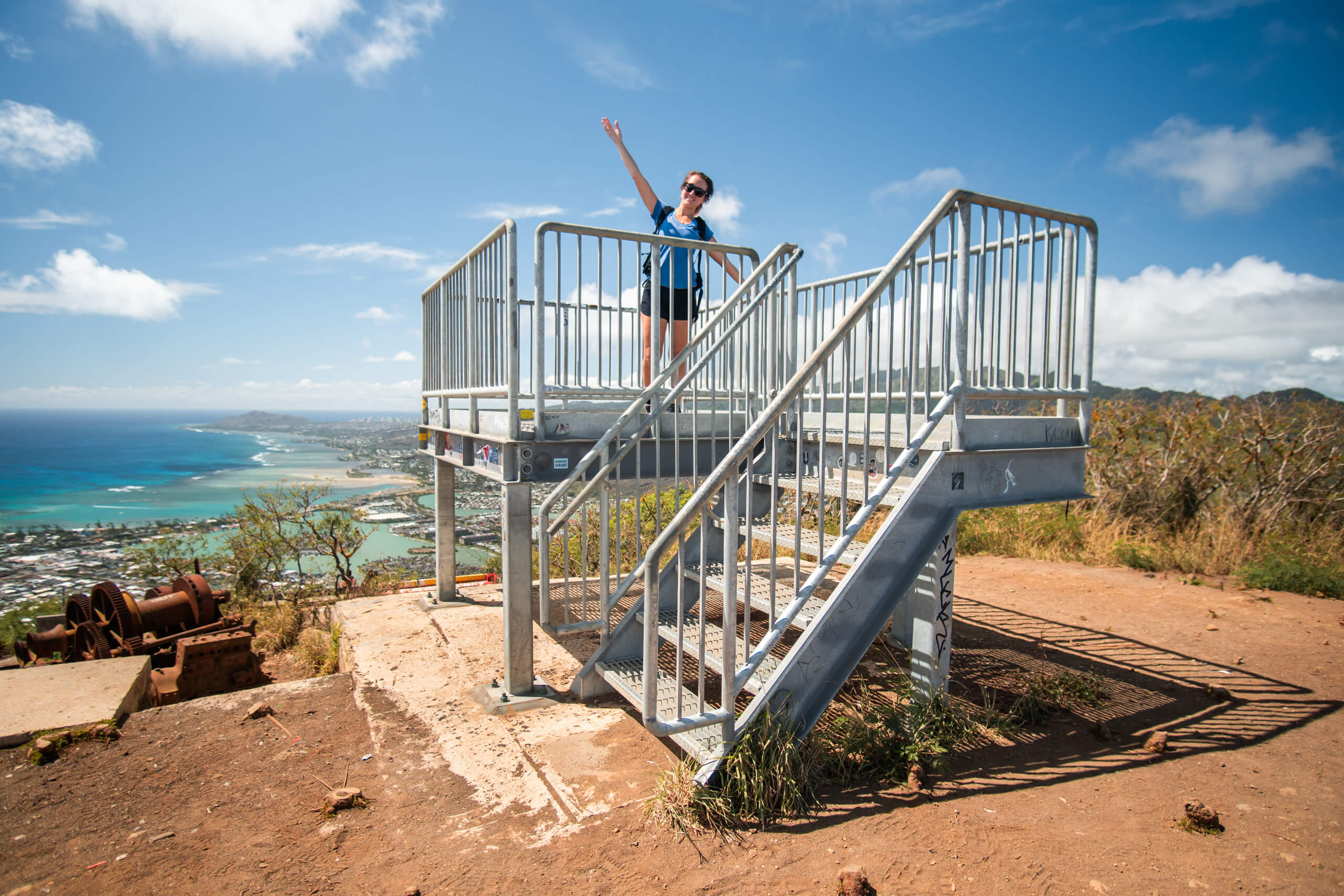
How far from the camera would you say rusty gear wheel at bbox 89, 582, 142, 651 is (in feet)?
18.5

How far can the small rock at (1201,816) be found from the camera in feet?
9.18

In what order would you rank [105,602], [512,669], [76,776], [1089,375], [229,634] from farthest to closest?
[105,602], [229,634], [512,669], [1089,375], [76,776]

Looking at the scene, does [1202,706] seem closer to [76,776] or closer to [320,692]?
[320,692]

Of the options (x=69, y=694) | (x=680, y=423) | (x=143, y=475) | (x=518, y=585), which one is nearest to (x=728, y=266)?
(x=680, y=423)

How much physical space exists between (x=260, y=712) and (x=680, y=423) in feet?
10.6

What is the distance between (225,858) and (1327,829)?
4.67 meters

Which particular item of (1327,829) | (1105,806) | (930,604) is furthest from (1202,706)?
(930,604)

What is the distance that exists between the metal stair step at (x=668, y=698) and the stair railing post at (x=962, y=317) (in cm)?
187

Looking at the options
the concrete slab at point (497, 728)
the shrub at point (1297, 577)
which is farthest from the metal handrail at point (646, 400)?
the shrub at point (1297, 577)

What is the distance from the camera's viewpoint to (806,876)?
248 cm

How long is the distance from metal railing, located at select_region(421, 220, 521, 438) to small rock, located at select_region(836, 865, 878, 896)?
275 centimetres

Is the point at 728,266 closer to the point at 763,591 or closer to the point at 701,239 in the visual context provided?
the point at 701,239

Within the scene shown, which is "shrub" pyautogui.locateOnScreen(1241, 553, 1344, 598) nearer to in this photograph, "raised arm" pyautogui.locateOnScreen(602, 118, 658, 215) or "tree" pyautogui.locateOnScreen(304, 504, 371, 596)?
"raised arm" pyautogui.locateOnScreen(602, 118, 658, 215)

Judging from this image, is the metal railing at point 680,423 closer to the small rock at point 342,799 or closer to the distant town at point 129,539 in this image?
the small rock at point 342,799
